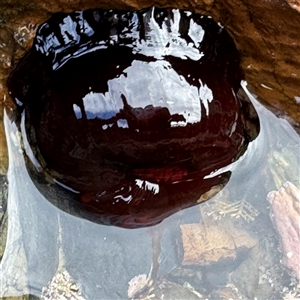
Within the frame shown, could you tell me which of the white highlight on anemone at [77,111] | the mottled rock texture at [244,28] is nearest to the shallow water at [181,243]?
the mottled rock texture at [244,28]

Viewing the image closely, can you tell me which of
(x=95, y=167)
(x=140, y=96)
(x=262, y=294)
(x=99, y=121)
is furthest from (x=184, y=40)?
(x=262, y=294)

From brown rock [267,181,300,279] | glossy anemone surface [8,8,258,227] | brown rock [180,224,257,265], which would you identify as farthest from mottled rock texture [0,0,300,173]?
brown rock [180,224,257,265]

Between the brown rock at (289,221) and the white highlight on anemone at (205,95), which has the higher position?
the white highlight on anemone at (205,95)

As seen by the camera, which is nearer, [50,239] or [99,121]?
[99,121]

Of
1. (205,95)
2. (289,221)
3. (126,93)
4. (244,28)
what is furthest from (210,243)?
(244,28)

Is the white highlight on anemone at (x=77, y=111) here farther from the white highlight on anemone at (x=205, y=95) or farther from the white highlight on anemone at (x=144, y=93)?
the white highlight on anemone at (x=205, y=95)

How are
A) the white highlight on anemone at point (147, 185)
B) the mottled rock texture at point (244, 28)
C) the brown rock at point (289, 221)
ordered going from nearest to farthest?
1. the mottled rock texture at point (244, 28)
2. the white highlight on anemone at point (147, 185)
3. the brown rock at point (289, 221)

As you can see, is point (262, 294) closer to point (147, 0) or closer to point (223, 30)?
point (223, 30)
